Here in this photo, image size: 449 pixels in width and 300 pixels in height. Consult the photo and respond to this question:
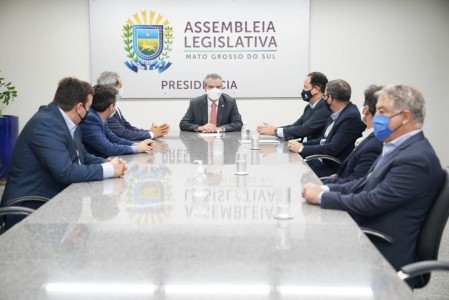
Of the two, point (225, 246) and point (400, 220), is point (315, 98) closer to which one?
point (400, 220)

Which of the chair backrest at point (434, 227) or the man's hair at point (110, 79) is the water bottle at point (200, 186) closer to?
the chair backrest at point (434, 227)

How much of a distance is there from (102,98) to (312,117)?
2334mm

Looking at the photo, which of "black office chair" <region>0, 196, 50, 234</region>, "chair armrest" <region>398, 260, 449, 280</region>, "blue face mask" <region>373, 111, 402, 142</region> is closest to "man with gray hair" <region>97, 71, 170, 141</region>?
"black office chair" <region>0, 196, 50, 234</region>

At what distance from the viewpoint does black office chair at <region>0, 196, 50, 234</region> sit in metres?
3.30

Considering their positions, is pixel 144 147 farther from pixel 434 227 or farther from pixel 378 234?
pixel 434 227

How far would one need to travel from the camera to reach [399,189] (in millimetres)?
2990

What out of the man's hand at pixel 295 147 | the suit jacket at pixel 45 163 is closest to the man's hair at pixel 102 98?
the suit jacket at pixel 45 163

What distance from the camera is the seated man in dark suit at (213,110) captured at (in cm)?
714

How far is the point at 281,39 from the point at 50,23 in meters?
3.17

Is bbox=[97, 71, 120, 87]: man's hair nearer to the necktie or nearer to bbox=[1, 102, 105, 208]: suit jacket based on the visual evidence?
the necktie

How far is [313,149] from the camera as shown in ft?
18.2

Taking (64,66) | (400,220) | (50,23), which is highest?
(50,23)

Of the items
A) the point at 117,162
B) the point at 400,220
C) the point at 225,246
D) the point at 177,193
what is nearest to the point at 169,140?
the point at 117,162

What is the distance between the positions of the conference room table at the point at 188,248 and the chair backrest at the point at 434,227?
1.60 ft
